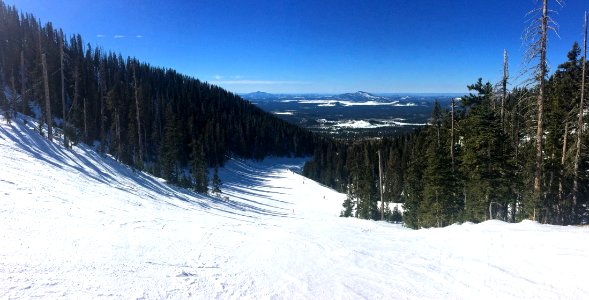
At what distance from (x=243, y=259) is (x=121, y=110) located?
59.9 metres

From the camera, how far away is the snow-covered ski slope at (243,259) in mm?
5691

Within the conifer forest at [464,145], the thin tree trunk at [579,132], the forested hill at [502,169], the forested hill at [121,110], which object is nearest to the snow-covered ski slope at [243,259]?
the conifer forest at [464,145]

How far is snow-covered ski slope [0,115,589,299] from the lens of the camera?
5691mm

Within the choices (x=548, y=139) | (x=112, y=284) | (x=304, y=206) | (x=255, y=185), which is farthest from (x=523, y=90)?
(x=255, y=185)

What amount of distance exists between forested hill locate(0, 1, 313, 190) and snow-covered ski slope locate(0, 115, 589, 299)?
19.1 meters

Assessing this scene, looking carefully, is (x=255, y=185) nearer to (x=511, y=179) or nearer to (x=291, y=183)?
(x=291, y=183)

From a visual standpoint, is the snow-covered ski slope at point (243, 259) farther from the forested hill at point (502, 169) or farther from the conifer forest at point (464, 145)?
the forested hill at point (502, 169)

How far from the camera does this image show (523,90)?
50.6 ft

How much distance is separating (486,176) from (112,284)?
2440 centimetres

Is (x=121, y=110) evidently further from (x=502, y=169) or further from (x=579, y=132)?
(x=579, y=132)

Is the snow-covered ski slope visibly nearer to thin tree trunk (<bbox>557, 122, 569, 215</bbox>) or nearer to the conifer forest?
the conifer forest

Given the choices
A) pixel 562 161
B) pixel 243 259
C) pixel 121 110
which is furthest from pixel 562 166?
pixel 121 110

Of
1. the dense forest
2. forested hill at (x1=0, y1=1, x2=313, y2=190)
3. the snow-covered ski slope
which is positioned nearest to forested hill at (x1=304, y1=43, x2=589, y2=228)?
the dense forest

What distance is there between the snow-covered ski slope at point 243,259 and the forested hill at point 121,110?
19.1 meters
